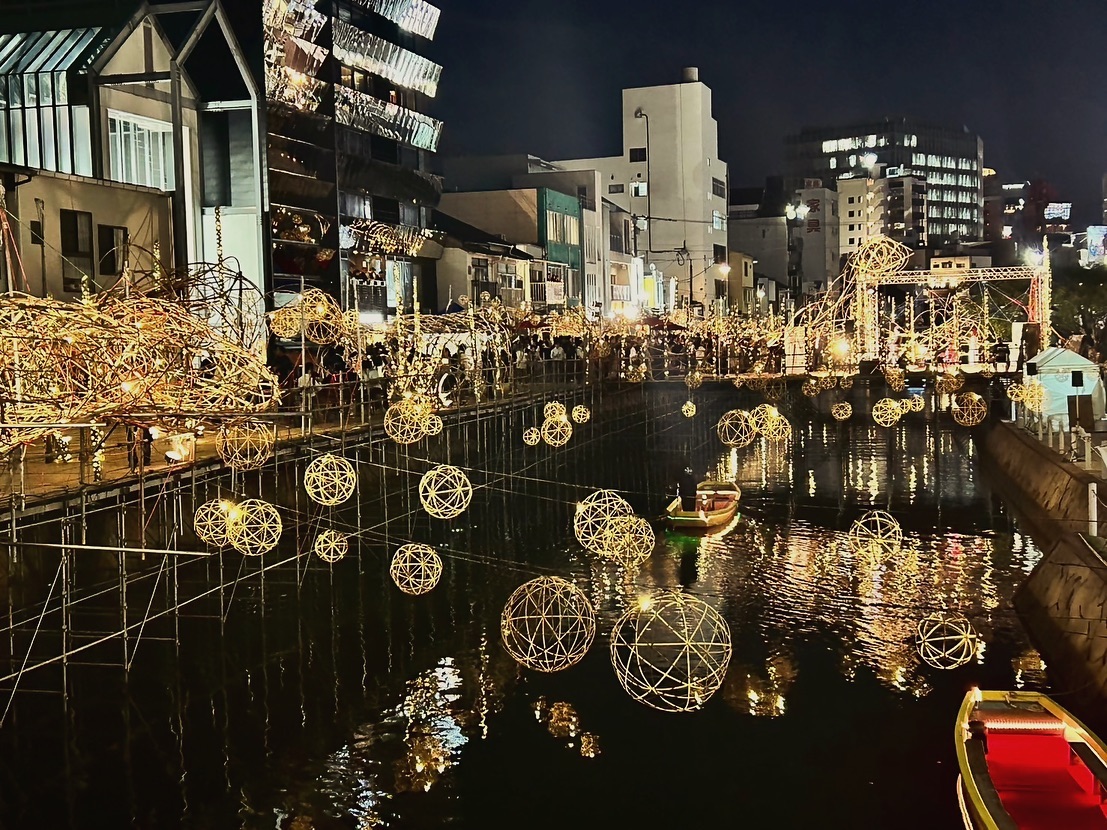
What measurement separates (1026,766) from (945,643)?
759cm

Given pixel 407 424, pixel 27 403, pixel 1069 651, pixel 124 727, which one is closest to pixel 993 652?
pixel 1069 651

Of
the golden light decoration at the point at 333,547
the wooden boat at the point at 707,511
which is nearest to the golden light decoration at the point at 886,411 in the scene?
the wooden boat at the point at 707,511

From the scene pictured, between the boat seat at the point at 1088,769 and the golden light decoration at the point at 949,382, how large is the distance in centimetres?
3307

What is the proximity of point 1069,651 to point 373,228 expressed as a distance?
115 feet

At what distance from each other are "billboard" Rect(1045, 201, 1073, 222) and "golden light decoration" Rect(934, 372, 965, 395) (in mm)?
122446

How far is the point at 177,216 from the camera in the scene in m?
32.6

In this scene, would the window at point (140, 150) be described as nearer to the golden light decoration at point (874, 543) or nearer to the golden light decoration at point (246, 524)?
the golden light decoration at point (246, 524)

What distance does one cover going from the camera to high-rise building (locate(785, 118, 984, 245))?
146 meters

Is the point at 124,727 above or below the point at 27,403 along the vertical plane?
below

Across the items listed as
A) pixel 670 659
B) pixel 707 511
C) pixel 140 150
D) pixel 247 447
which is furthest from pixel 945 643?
pixel 140 150

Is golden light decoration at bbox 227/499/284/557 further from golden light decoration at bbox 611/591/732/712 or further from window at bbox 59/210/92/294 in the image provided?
window at bbox 59/210/92/294

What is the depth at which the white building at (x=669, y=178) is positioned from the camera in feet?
284

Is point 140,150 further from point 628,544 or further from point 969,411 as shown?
point 969,411

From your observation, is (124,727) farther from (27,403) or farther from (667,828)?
(667,828)
